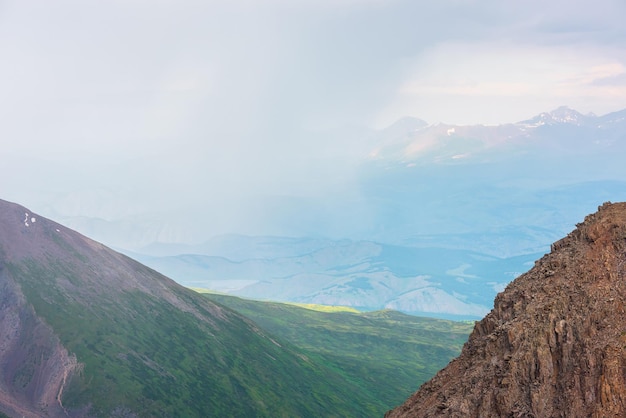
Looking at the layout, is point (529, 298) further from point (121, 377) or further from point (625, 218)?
point (121, 377)

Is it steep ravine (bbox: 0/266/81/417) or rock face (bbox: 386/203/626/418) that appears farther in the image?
steep ravine (bbox: 0/266/81/417)

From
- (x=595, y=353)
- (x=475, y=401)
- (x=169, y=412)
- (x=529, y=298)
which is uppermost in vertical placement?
(x=529, y=298)

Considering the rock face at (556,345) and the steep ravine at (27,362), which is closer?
the rock face at (556,345)

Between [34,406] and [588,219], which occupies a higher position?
[588,219]

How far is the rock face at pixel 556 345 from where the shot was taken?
49.7 meters

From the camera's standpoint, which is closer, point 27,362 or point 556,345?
point 556,345

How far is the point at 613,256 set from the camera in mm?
57438

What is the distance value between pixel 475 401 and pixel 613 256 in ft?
57.1

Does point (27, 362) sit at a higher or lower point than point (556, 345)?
lower

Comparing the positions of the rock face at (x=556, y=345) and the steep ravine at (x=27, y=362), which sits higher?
the rock face at (x=556, y=345)

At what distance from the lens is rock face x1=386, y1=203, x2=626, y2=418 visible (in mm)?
49656

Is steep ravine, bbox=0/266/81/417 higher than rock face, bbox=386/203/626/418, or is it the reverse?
rock face, bbox=386/203/626/418

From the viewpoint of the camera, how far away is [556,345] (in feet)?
174

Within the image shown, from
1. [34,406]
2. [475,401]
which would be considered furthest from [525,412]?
[34,406]
